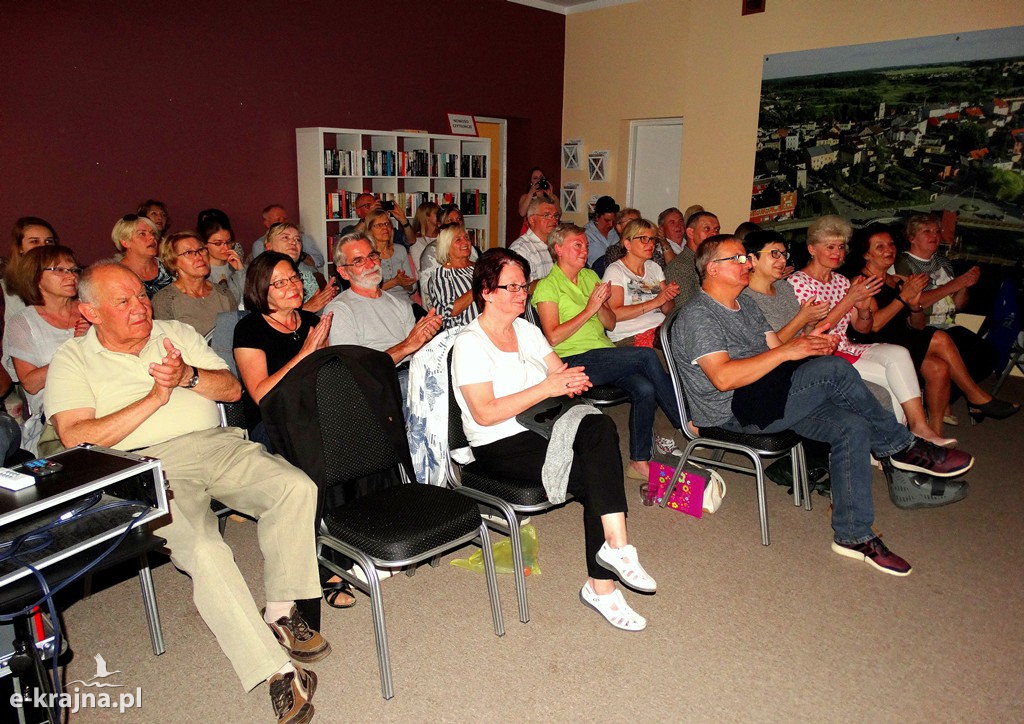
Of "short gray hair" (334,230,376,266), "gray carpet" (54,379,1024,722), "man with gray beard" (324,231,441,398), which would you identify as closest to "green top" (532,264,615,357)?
"man with gray beard" (324,231,441,398)

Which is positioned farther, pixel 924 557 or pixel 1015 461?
pixel 1015 461

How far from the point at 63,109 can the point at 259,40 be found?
1.87 meters

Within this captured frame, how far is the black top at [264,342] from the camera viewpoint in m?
2.75

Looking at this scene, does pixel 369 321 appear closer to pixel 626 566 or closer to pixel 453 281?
pixel 453 281

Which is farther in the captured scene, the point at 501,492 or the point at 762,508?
the point at 762,508

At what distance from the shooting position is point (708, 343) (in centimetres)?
304

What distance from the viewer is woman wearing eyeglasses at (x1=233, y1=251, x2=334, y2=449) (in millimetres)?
2711

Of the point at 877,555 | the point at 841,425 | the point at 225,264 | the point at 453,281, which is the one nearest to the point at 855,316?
the point at 841,425

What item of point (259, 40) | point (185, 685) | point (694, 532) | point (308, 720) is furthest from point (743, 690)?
point (259, 40)

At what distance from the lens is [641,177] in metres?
9.16

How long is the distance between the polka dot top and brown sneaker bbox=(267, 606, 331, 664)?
2.94 meters

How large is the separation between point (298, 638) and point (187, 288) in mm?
2135

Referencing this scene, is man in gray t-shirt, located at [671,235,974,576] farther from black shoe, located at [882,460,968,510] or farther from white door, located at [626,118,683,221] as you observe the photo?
white door, located at [626,118,683,221]

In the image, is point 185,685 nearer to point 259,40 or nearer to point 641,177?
point 259,40
